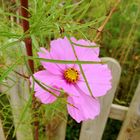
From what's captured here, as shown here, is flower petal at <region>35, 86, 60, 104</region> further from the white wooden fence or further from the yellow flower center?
the white wooden fence

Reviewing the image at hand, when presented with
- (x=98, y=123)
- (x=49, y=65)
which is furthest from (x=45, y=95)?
(x=98, y=123)

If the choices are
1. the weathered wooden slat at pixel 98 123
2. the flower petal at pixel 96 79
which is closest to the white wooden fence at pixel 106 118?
the weathered wooden slat at pixel 98 123

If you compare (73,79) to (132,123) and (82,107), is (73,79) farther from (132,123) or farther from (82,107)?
(132,123)

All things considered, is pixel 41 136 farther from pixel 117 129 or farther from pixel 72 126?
pixel 117 129

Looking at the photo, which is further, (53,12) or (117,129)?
(117,129)

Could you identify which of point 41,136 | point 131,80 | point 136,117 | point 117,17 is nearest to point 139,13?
point 117,17

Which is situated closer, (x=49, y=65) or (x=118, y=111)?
(x=49, y=65)
